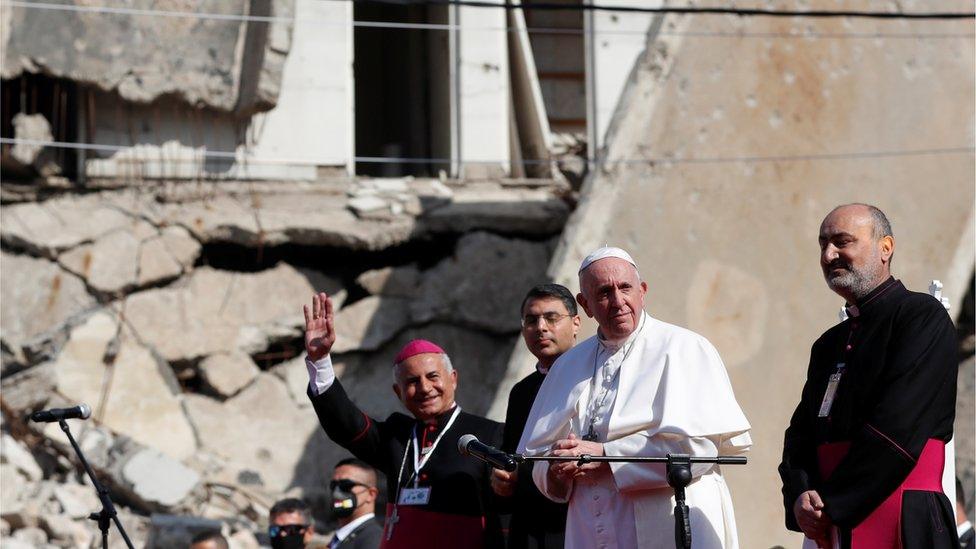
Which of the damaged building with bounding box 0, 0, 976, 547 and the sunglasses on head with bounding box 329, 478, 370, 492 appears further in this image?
the damaged building with bounding box 0, 0, 976, 547

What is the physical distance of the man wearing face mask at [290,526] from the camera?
23.5 feet

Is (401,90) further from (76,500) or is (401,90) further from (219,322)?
(76,500)

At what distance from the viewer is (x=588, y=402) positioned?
490 centimetres

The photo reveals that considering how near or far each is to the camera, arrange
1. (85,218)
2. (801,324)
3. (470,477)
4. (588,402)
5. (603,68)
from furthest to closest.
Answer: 1. (603,68)
2. (85,218)
3. (801,324)
4. (470,477)
5. (588,402)

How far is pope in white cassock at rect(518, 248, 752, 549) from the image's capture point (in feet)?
15.2

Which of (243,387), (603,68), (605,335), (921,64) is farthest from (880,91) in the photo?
(605,335)

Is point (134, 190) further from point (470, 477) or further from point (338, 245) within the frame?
point (470, 477)

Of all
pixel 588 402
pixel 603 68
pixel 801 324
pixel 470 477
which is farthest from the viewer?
pixel 603 68

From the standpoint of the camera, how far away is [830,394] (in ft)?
15.3

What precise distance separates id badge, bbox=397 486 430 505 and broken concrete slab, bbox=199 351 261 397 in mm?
4818

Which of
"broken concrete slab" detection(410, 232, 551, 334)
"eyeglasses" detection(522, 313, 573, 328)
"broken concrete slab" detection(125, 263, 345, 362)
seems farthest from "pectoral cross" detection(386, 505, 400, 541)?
"broken concrete slab" detection(410, 232, 551, 334)

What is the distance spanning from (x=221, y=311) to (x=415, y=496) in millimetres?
5145

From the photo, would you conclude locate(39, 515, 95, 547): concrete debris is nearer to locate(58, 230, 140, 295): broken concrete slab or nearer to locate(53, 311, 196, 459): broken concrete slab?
locate(53, 311, 196, 459): broken concrete slab

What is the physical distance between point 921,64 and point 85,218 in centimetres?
565
